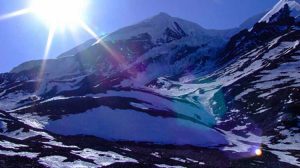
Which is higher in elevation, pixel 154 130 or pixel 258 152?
pixel 154 130

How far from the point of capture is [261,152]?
7206 cm

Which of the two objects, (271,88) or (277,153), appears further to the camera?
(271,88)

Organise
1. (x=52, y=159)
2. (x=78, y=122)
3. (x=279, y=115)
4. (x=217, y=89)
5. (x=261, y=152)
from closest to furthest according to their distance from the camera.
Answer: (x=52, y=159), (x=261, y=152), (x=78, y=122), (x=279, y=115), (x=217, y=89)

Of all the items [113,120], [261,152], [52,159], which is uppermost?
[113,120]

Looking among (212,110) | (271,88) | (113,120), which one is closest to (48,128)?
(113,120)

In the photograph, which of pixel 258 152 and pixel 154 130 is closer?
pixel 258 152

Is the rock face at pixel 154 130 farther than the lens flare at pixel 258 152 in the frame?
No

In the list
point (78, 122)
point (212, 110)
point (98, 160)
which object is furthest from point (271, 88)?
point (98, 160)

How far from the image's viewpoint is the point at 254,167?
57.2 meters

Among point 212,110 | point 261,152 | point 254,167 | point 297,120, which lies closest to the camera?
point 254,167

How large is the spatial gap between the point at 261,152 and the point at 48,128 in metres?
34.4

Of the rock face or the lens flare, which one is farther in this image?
the lens flare

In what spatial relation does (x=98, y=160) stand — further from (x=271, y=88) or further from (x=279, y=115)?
(x=271, y=88)

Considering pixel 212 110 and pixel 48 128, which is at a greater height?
pixel 212 110
